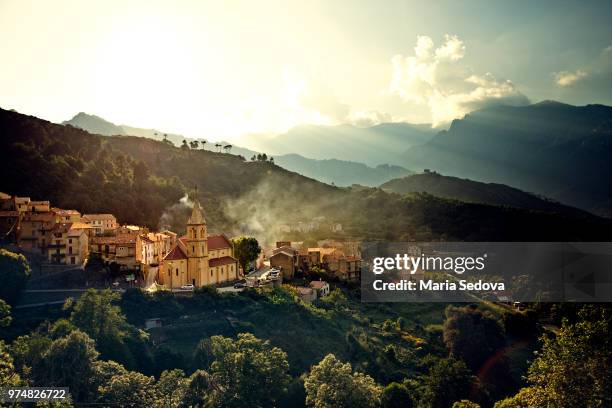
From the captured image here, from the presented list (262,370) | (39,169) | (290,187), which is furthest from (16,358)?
(290,187)

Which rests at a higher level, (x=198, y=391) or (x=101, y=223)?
(x=101, y=223)

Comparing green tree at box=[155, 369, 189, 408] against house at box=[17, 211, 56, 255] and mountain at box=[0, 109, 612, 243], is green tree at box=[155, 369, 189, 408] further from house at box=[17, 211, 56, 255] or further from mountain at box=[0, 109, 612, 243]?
mountain at box=[0, 109, 612, 243]

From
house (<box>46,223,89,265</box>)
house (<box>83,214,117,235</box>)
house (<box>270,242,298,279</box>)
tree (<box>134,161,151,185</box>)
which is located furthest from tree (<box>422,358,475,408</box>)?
tree (<box>134,161,151,185</box>)

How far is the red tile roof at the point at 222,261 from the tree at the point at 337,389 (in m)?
16.5

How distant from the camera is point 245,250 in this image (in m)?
49.3

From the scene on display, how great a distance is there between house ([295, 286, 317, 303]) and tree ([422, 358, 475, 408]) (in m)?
13.6

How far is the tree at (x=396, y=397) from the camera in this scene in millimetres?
29938

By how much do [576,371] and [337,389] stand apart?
11227 millimetres

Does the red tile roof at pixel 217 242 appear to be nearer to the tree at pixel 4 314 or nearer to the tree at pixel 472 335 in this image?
the tree at pixel 4 314

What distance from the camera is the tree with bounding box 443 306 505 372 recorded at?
134 ft

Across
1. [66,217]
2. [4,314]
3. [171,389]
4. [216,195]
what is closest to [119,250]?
[66,217]

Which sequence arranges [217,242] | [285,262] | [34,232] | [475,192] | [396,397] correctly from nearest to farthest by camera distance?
[396,397], [34,232], [217,242], [285,262], [475,192]

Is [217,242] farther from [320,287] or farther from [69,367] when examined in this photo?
[69,367]

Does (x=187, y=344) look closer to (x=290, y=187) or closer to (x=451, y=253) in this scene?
(x=451, y=253)
